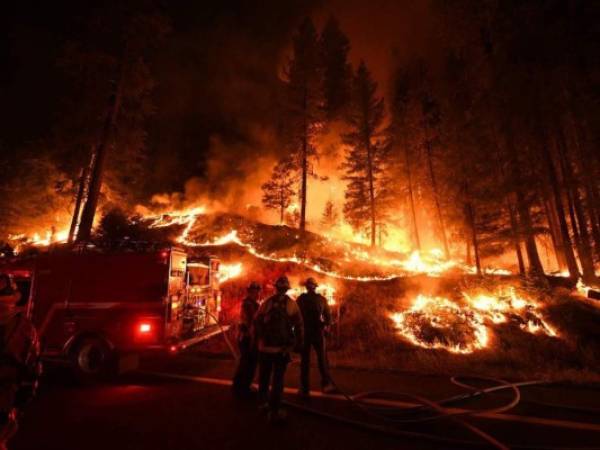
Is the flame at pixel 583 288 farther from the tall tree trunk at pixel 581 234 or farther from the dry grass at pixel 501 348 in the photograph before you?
the dry grass at pixel 501 348

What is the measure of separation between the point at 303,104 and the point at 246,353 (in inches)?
821

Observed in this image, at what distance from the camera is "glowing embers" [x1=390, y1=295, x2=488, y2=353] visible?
9.85 meters

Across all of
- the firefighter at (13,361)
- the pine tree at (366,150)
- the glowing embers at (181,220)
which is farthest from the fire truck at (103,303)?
the pine tree at (366,150)

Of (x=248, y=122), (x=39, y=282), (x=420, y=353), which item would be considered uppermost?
(x=248, y=122)

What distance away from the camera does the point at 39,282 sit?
308 inches

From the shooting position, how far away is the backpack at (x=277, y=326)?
5.13 m

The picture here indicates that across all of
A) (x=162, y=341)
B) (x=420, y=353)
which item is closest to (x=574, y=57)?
(x=420, y=353)

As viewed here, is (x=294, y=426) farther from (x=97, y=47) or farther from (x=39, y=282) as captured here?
(x=97, y=47)

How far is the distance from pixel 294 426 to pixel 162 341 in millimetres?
3767

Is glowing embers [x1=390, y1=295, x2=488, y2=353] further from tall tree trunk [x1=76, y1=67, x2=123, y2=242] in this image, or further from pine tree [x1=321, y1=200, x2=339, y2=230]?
pine tree [x1=321, y1=200, x2=339, y2=230]

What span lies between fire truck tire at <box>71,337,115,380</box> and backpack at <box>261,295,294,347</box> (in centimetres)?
436

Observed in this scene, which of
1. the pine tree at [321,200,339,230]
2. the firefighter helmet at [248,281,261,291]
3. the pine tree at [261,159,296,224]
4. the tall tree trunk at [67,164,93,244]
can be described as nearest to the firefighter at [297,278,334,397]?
the firefighter helmet at [248,281,261,291]

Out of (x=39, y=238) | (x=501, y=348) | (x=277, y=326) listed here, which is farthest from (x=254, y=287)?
(x=39, y=238)

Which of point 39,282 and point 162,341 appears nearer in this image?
point 162,341
